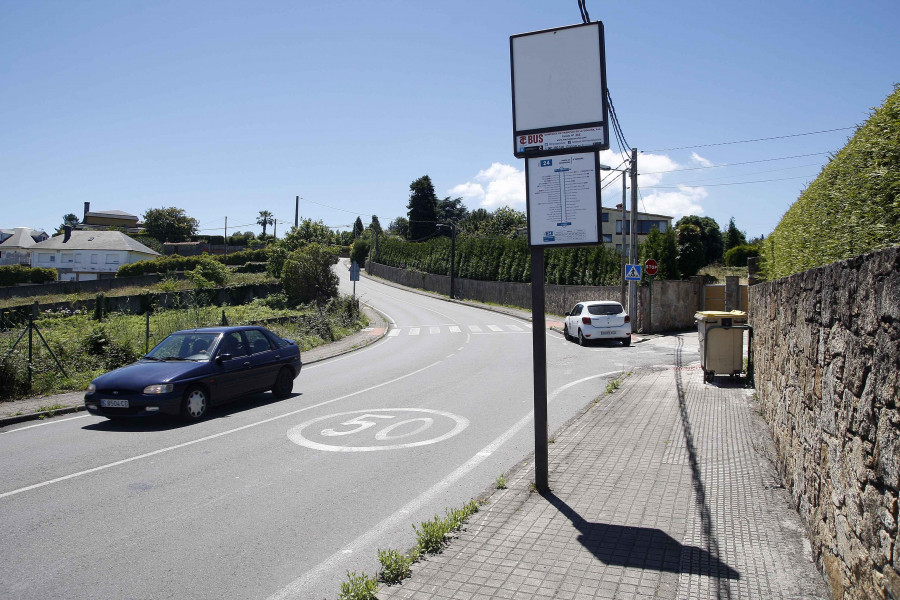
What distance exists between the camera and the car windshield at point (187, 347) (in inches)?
420

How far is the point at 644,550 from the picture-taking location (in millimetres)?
4555

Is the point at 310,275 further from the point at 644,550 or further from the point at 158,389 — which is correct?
the point at 644,550

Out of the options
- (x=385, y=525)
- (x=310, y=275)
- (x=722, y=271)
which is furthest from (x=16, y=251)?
(x=385, y=525)

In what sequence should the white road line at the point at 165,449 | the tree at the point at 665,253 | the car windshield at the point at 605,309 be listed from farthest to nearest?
the tree at the point at 665,253
the car windshield at the point at 605,309
the white road line at the point at 165,449

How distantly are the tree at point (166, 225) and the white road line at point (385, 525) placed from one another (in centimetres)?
12286

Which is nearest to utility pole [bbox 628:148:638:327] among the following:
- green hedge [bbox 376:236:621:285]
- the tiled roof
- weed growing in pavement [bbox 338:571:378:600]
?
Result: green hedge [bbox 376:236:621:285]

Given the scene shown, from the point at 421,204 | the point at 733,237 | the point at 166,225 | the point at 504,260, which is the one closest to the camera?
the point at 504,260

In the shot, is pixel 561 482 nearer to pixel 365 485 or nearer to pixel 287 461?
pixel 365 485

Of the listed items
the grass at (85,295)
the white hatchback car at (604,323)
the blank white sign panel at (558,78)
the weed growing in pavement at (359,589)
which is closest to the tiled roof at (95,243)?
the grass at (85,295)

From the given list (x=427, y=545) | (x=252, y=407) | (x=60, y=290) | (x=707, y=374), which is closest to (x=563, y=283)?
(x=707, y=374)

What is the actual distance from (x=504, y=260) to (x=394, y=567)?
153 ft

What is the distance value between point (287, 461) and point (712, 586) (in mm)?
5138

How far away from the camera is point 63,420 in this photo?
10516 mm

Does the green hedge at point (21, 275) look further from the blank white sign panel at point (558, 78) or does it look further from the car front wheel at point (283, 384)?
the blank white sign panel at point (558, 78)
